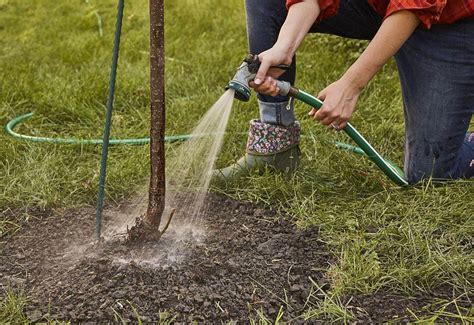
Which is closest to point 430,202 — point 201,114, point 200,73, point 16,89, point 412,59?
point 412,59

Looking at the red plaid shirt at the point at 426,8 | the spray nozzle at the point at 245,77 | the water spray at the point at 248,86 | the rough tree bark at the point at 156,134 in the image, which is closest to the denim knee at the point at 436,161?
the water spray at the point at 248,86

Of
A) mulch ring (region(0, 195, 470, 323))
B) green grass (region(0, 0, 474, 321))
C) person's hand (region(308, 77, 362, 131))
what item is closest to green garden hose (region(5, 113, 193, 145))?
green grass (region(0, 0, 474, 321))

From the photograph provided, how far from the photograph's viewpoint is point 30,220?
2.59 m

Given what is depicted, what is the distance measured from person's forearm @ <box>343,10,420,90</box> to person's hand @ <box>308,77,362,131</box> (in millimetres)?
27

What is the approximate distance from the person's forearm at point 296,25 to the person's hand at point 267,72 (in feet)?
0.11

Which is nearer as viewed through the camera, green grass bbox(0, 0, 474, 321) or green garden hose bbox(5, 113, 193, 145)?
green grass bbox(0, 0, 474, 321)

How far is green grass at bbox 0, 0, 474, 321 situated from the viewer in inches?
90.0

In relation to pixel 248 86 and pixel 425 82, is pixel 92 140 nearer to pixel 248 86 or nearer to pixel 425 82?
pixel 248 86

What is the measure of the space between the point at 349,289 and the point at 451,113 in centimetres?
92

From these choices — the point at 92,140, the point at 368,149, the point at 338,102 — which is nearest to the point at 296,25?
the point at 338,102

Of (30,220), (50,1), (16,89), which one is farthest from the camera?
(50,1)

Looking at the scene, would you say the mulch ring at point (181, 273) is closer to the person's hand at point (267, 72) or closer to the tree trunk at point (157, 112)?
the tree trunk at point (157, 112)

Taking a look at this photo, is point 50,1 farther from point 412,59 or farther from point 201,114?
point 412,59

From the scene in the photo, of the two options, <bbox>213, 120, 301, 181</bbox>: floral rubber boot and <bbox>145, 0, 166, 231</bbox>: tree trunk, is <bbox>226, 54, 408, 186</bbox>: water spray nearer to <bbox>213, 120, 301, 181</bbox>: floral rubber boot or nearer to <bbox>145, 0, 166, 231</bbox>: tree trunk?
<bbox>145, 0, 166, 231</bbox>: tree trunk
